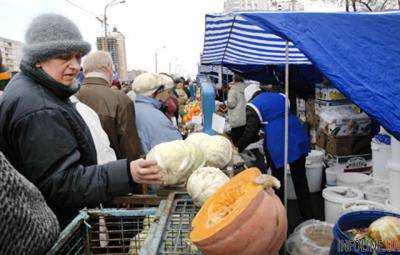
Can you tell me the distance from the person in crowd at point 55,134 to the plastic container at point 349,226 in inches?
36.4

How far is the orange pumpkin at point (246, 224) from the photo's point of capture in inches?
56.1

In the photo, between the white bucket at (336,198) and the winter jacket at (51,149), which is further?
the white bucket at (336,198)

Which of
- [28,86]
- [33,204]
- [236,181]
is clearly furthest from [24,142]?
[236,181]

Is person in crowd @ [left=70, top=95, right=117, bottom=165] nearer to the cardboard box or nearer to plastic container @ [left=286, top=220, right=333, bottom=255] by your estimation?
plastic container @ [left=286, top=220, right=333, bottom=255]

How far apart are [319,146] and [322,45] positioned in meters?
4.56

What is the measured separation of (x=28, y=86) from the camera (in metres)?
1.82

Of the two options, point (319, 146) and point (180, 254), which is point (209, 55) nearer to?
point (319, 146)

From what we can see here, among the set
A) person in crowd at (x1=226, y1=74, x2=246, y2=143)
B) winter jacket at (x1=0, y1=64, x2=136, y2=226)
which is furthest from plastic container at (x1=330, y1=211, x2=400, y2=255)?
person in crowd at (x1=226, y1=74, x2=246, y2=143)

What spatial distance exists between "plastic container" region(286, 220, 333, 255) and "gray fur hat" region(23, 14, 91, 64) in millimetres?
2275

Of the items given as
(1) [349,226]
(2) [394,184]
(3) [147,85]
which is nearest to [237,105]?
(3) [147,85]

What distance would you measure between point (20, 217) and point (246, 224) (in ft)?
2.60

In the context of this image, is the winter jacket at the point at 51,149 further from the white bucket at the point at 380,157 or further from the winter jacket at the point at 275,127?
the white bucket at the point at 380,157

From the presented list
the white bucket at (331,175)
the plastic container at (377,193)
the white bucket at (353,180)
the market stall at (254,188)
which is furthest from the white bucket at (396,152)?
the white bucket at (331,175)

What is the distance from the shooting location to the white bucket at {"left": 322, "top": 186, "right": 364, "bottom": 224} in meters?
4.45
